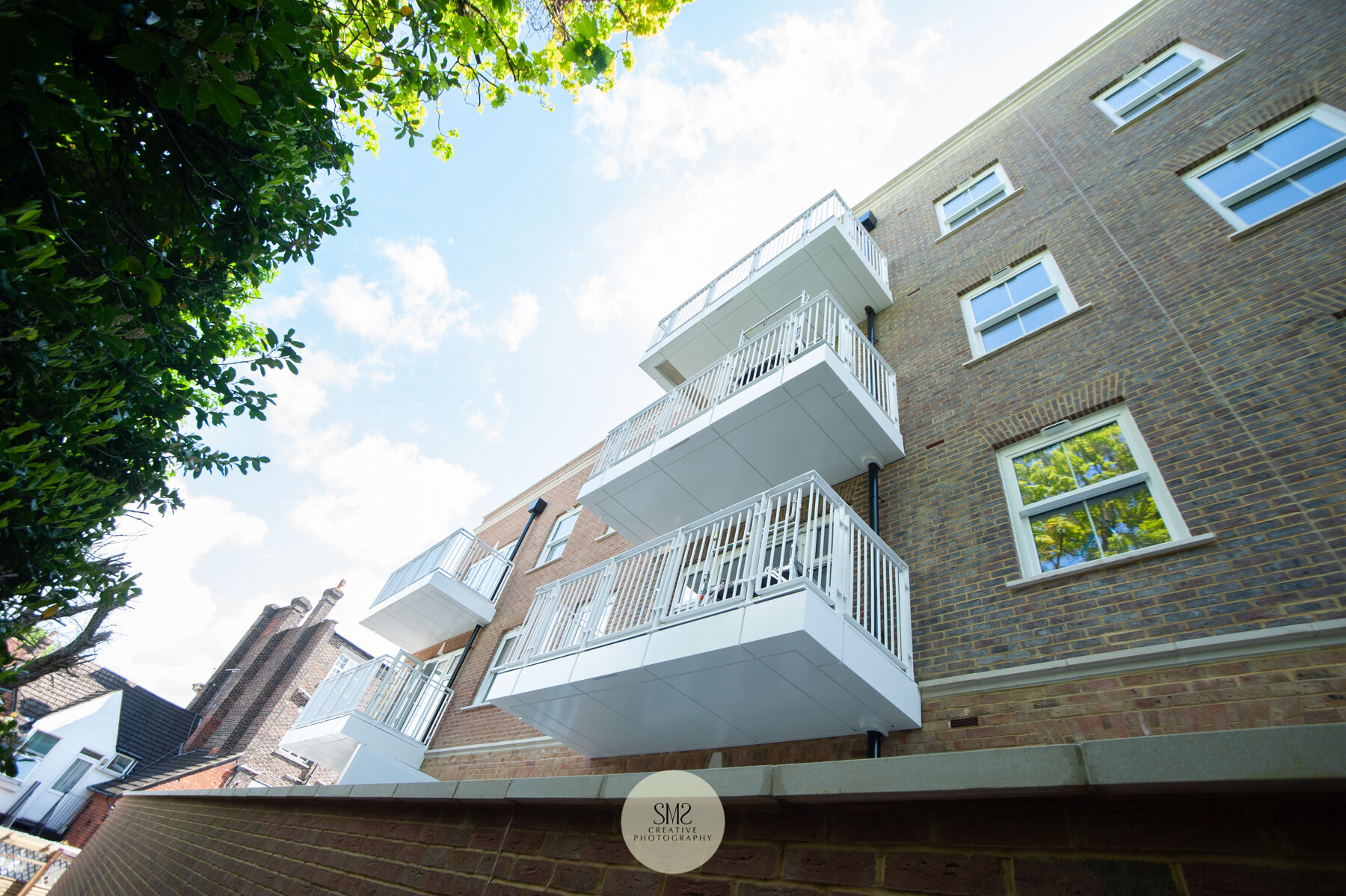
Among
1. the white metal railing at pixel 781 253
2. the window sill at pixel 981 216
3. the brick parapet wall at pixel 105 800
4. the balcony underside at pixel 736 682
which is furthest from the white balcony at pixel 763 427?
the brick parapet wall at pixel 105 800

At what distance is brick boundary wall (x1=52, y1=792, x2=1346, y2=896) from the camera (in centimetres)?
152

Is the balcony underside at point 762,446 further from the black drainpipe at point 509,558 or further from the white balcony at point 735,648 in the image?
the black drainpipe at point 509,558

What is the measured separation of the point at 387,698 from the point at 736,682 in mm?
8970

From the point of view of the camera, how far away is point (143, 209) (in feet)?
13.1

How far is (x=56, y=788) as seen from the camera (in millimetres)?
22906

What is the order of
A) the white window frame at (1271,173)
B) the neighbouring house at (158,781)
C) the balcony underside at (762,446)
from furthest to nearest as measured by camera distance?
1. the neighbouring house at (158,781)
2. the balcony underside at (762,446)
3. the white window frame at (1271,173)

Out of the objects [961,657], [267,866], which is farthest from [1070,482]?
[267,866]

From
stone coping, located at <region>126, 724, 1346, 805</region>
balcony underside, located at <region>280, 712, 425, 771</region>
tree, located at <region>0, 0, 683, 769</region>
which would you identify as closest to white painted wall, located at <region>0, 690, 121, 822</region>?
balcony underside, located at <region>280, 712, 425, 771</region>

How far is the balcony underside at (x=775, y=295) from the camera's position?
10055 millimetres

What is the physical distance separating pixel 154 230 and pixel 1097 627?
752 centimetres

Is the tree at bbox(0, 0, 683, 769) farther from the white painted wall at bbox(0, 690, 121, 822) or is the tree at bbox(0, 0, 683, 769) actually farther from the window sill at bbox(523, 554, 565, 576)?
the white painted wall at bbox(0, 690, 121, 822)

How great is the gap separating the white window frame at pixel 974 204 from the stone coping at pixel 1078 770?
10052mm

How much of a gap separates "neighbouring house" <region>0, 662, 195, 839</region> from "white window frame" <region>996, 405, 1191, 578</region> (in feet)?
93.0

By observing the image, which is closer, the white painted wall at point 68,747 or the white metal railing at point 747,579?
the white metal railing at point 747,579
